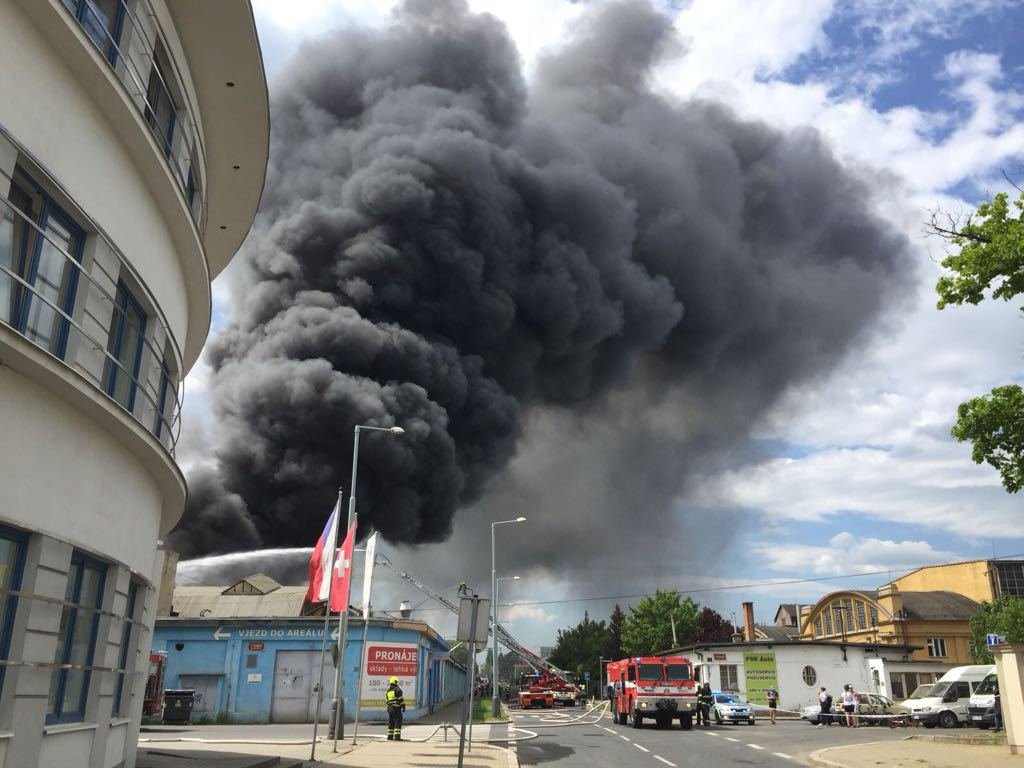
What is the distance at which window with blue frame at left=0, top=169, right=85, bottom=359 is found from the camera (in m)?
6.13

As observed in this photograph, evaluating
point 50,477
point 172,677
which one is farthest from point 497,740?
point 50,477

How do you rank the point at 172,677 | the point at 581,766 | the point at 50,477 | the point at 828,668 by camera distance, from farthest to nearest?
1. the point at 828,668
2. the point at 172,677
3. the point at 581,766
4. the point at 50,477

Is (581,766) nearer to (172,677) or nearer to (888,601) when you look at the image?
(172,677)

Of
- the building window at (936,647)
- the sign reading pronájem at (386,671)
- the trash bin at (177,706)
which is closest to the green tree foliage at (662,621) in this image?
the building window at (936,647)

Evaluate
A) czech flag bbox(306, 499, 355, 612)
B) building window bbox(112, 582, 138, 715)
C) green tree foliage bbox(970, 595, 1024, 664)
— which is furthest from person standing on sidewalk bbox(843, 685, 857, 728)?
building window bbox(112, 582, 138, 715)

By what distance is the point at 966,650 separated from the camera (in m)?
52.0

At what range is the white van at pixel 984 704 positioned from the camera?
2503 cm

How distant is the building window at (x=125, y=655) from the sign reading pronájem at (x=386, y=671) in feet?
62.9

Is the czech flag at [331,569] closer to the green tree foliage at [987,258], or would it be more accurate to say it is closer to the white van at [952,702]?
the green tree foliage at [987,258]

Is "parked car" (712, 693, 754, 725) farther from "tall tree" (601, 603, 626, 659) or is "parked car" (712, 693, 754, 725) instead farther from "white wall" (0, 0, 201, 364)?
"tall tree" (601, 603, 626, 659)

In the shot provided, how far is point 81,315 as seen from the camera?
23.7 ft

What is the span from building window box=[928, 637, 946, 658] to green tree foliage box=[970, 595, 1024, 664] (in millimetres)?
2416

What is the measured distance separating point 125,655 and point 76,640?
78.7 inches

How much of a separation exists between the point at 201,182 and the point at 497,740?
15052mm
